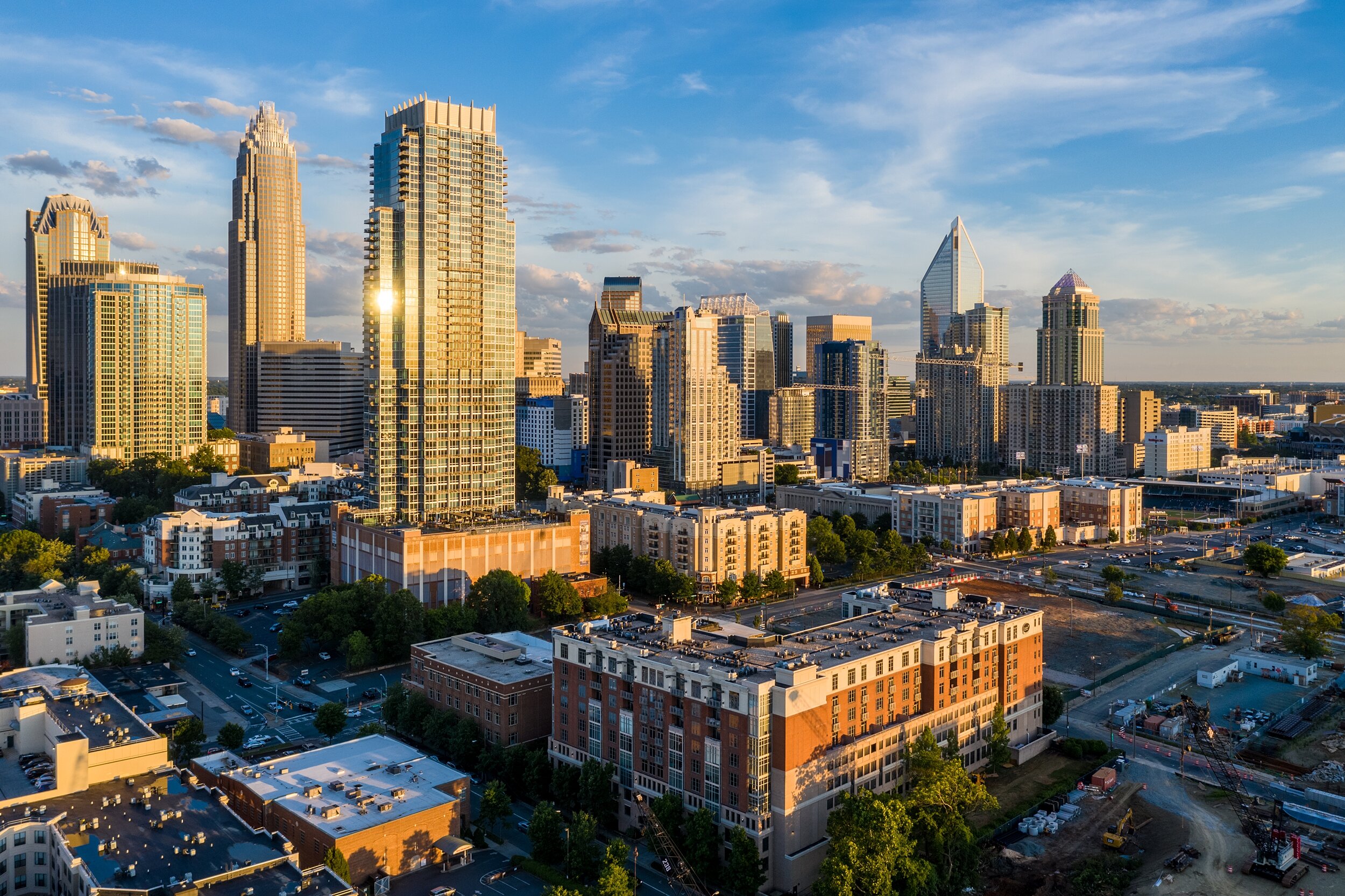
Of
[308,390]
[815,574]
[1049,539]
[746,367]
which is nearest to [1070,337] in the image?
[746,367]

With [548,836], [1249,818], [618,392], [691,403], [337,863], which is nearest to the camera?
[337,863]

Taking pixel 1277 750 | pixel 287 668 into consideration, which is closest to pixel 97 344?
pixel 287 668

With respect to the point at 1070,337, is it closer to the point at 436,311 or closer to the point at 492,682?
the point at 436,311

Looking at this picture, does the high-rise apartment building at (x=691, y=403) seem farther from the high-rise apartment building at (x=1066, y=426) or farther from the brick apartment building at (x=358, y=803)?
the brick apartment building at (x=358, y=803)

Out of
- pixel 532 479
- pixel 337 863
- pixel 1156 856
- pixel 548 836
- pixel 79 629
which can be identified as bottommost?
pixel 1156 856

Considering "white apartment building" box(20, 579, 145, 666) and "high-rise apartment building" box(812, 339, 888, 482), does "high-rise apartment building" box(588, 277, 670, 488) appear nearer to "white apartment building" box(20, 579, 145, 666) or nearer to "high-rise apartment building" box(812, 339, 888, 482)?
"high-rise apartment building" box(812, 339, 888, 482)

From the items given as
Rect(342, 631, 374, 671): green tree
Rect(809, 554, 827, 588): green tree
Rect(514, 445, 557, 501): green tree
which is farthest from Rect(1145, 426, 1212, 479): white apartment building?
Rect(342, 631, 374, 671): green tree

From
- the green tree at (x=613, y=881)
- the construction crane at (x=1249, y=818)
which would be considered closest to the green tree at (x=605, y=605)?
the construction crane at (x=1249, y=818)
